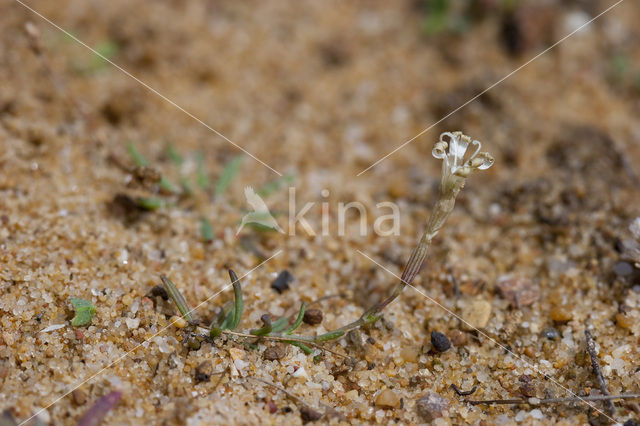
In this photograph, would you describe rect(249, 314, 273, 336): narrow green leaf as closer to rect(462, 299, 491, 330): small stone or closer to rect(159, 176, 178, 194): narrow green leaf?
rect(462, 299, 491, 330): small stone

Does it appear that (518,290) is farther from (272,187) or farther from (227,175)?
(227,175)

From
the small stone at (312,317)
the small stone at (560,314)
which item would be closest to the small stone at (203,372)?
the small stone at (312,317)

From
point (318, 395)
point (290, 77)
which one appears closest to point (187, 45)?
point (290, 77)

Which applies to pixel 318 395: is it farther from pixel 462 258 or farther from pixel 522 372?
pixel 462 258

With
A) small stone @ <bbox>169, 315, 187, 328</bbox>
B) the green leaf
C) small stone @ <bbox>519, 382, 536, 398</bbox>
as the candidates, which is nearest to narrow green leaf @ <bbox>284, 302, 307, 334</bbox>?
small stone @ <bbox>169, 315, 187, 328</bbox>

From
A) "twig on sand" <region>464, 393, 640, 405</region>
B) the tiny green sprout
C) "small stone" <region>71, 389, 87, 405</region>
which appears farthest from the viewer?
the tiny green sprout

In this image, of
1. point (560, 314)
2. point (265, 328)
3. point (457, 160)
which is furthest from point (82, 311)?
point (560, 314)
